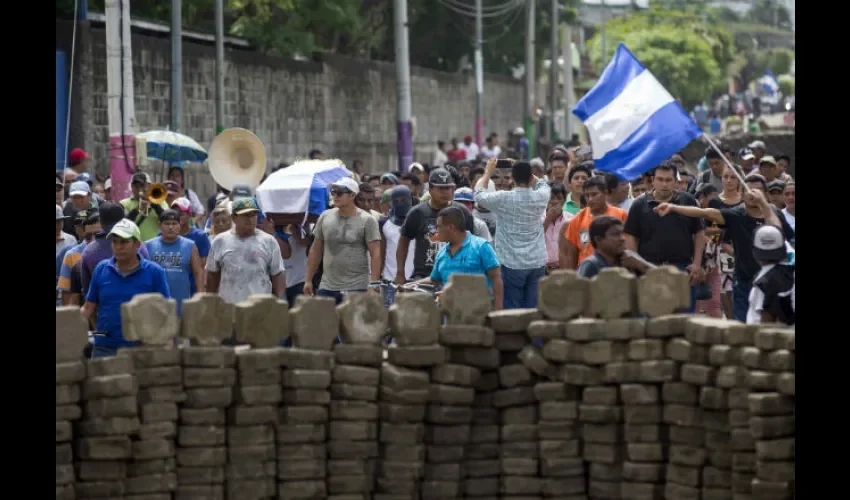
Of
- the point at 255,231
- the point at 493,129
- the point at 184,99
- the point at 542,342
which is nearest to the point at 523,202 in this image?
the point at 255,231

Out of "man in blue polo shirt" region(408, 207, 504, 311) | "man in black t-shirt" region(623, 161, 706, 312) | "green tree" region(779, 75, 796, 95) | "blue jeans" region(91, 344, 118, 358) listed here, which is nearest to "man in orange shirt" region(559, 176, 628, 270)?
"man in black t-shirt" region(623, 161, 706, 312)

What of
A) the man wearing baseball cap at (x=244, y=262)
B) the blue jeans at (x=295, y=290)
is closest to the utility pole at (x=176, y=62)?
the blue jeans at (x=295, y=290)

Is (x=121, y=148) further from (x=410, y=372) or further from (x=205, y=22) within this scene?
(x=205, y=22)

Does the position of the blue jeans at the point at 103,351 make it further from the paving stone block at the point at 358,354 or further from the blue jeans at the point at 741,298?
the blue jeans at the point at 741,298

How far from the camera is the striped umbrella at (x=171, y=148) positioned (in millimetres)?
21047

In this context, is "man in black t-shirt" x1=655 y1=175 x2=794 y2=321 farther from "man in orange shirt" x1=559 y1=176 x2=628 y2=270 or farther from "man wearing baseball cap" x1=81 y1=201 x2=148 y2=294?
"man wearing baseball cap" x1=81 y1=201 x2=148 y2=294

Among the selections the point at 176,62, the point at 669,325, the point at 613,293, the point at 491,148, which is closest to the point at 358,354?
the point at 613,293

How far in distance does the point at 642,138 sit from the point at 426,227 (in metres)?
1.75

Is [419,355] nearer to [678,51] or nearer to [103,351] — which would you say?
[103,351]

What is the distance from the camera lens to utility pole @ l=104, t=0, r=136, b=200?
17125 millimetres

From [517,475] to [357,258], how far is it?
4.41 metres

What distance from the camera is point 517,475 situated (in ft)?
26.1

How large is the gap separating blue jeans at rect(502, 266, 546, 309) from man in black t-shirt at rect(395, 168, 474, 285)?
584 millimetres

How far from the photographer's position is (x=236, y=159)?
1889 centimetres
